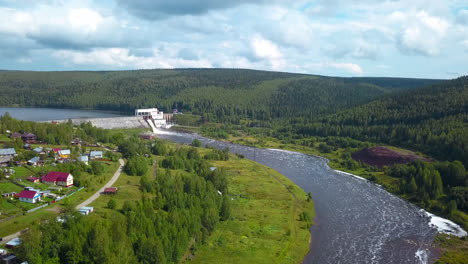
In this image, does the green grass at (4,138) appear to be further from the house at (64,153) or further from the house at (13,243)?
the house at (13,243)

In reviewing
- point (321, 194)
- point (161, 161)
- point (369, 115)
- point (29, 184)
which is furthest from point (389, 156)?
point (29, 184)

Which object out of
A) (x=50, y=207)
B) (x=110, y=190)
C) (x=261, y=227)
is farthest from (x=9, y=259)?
(x=261, y=227)

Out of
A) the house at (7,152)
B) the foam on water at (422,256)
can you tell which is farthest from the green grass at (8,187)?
the foam on water at (422,256)

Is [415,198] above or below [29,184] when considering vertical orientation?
below

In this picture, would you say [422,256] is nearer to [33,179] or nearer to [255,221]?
[255,221]

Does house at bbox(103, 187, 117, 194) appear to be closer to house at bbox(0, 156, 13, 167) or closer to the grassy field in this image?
the grassy field

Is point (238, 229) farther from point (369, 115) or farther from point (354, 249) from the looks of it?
point (369, 115)

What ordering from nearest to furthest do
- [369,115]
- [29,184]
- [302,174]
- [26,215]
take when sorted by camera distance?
[26,215] → [29,184] → [302,174] → [369,115]
